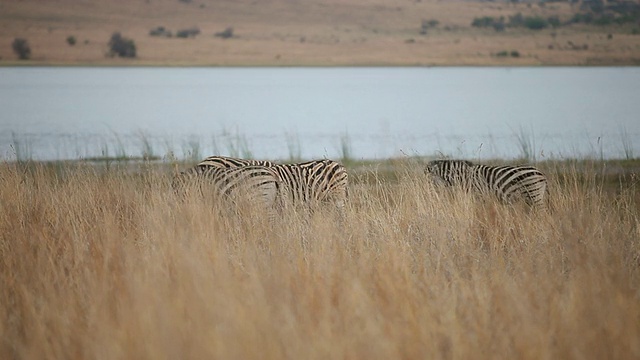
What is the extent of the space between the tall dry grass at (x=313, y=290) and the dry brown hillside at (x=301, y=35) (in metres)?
60.4

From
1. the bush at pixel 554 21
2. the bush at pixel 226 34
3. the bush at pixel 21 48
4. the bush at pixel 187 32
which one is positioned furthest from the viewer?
the bush at pixel 554 21

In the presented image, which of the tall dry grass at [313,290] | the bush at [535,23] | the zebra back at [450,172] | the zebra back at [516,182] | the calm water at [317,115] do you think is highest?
the bush at [535,23]

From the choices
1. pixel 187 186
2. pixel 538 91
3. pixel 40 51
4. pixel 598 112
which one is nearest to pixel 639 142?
pixel 598 112

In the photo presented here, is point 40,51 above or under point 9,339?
above

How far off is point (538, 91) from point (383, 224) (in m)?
48.6

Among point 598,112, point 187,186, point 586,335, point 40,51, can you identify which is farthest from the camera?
point 40,51

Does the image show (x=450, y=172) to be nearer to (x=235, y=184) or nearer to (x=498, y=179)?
(x=498, y=179)

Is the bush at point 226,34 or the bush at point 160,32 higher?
the bush at point 160,32

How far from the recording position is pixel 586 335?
17.7ft

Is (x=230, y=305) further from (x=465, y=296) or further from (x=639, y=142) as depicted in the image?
(x=639, y=142)

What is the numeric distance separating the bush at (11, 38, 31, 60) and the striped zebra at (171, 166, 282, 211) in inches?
2417

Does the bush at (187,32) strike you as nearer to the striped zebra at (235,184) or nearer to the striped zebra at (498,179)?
the striped zebra at (498,179)

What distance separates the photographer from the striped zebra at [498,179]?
34.3 ft

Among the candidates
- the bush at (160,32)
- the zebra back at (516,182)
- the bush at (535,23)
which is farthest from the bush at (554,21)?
the zebra back at (516,182)
